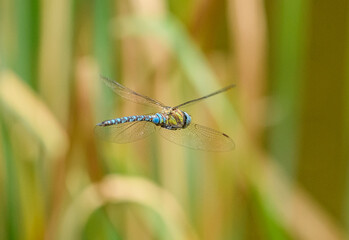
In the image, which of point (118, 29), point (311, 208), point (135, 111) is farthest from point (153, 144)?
point (311, 208)

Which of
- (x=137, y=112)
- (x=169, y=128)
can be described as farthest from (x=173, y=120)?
(x=137, y=112)

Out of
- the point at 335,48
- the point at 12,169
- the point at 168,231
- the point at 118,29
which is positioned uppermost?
the point at 335,48

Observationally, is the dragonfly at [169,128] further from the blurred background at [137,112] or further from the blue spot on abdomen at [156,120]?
the blurred background at [137,112]

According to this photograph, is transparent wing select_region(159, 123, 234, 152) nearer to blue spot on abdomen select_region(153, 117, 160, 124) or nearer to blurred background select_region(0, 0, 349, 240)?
blue spot on abdomen select_region(153, 117, 160, 124)

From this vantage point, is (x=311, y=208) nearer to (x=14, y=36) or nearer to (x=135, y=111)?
(x=135, y=111)

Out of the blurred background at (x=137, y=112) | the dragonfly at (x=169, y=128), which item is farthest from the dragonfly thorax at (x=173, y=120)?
the blurred background at (x=137, y=112)

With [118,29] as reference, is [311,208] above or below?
below

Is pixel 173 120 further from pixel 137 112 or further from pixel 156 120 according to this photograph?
pixel 137 112
